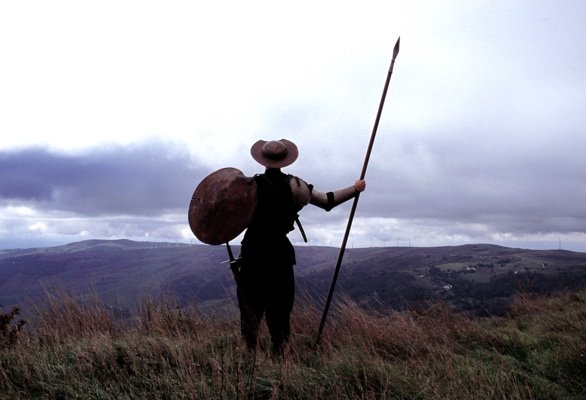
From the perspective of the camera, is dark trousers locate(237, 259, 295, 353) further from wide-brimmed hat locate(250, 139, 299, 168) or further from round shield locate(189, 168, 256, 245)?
wide-brimmed hat locate(250, 139, 299, 168)

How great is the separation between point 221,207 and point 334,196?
1331mm

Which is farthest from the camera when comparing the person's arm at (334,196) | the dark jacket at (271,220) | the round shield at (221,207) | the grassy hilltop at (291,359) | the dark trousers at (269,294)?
the person's arm at (334,196)

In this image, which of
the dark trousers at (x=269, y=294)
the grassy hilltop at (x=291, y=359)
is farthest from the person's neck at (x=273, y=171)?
the grassy hilltop at (x=291, y=359)

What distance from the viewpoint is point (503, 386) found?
11.9ft

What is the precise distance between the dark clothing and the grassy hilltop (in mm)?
286

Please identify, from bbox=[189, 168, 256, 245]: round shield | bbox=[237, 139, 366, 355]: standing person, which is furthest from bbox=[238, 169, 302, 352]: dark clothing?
bbox=[189, 168, 256, 245]: round shield

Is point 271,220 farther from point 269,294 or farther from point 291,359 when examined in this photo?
point 291,359

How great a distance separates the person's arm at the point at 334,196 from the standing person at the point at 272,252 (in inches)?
4.2

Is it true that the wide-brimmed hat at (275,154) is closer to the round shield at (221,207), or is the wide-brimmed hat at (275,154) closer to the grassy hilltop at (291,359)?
the round shield at (221,207)

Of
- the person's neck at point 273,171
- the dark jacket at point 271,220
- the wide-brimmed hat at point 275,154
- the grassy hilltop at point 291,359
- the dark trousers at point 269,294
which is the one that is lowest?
the grassy hilltop at point 291,359

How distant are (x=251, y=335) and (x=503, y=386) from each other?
2414mm

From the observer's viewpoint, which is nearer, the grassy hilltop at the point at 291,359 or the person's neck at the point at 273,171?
the grassy hilltop at the point at 291,359

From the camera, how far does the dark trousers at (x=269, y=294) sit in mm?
4945

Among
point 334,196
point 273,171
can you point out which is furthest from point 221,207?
point 334,196
